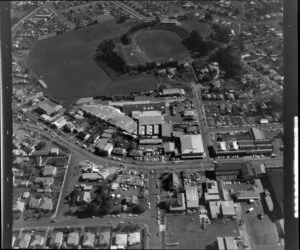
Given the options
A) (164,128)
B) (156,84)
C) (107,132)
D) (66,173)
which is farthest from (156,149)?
(156,84)

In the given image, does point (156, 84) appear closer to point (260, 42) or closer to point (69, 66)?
point (69, 66)

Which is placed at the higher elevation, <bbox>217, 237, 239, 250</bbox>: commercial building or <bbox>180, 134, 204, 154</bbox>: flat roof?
<bbox>180, 134, 204, 154</bbox>: flat roof

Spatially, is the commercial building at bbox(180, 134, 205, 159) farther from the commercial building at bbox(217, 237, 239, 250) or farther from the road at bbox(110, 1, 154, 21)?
the road at bbox(110, 1, 154, 21)

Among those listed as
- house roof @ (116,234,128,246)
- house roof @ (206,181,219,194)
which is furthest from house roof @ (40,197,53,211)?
house roof @ (206,181,219,194)

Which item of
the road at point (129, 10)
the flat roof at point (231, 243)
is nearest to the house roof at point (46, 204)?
the flat roof at point (231, 243)

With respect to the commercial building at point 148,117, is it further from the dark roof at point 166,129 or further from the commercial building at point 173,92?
the commercial building at point 173,92

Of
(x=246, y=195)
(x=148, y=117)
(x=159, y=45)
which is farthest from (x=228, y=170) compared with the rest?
(x=159, y=45)
